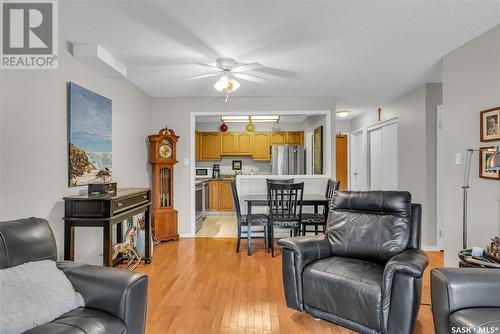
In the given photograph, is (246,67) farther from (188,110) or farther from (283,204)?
(188,110)

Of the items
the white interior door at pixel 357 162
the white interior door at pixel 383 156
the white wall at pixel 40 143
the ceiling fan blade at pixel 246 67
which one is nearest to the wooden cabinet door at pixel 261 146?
the white interior door at pixel 357 162

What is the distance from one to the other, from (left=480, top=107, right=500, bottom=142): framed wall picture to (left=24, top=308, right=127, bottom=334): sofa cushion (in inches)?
121

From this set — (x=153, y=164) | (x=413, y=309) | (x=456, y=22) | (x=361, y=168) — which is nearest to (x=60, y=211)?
(x=153, y=164)

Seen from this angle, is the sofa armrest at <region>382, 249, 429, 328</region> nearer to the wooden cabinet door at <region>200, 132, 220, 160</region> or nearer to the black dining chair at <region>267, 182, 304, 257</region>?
the black dining chair at <region>267, 182, 304, 257</region>

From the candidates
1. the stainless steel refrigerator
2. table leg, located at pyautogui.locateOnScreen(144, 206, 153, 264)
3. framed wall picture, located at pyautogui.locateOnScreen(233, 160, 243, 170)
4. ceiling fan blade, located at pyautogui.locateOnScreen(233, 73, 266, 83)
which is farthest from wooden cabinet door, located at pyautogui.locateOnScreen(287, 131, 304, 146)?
table leg, located at pyautogui.locateOnScreen(144, 206, 153, 264)

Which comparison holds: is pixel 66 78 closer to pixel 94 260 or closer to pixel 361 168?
pixel 94 260

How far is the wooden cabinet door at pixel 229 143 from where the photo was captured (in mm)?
7777

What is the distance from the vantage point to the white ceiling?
86.7 inches

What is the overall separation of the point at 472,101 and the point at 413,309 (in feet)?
6.89

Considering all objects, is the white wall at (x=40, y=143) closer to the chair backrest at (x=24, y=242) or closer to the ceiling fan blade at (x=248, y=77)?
the chair backrest at (x=24, y=242)

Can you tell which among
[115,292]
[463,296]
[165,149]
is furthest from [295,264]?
[165,149]

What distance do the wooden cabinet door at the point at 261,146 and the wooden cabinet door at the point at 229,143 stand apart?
50 centimetres

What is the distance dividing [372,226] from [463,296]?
91cm

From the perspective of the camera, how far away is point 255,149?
7.79 metres
